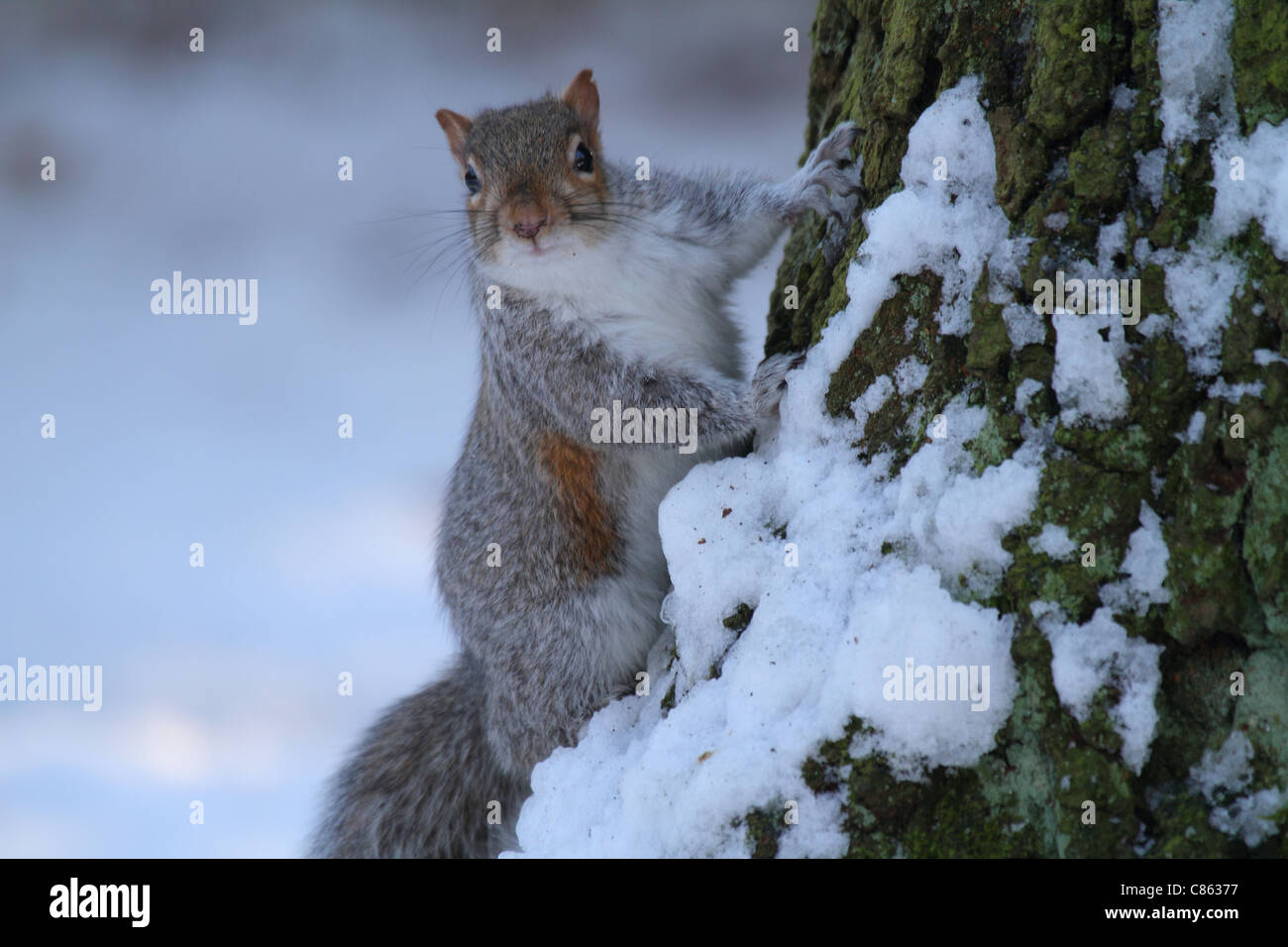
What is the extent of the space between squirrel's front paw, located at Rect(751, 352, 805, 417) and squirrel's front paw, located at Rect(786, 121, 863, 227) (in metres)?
0.22

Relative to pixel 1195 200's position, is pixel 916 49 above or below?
above

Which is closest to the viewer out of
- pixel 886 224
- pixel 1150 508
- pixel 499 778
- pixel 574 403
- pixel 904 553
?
pixel 1150 508

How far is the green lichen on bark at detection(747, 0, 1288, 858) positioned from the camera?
3.12 feet

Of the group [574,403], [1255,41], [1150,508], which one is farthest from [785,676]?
[1255,41]

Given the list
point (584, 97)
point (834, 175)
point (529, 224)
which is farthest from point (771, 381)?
point (584, 97)

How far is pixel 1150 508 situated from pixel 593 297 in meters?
0.93

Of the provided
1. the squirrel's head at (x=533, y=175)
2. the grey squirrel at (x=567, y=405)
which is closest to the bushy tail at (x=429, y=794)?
the grey squirrel at (x=567, y=405)

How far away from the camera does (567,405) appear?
167 cm

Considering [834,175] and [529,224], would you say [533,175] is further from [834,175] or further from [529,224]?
[834,175]

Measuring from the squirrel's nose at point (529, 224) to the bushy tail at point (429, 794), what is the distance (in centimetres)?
82

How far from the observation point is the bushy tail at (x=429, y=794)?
185 centimetres

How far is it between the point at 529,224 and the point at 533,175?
0.42ft

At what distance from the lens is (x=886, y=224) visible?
1264 mm

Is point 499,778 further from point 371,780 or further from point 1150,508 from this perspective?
point 1150,508
